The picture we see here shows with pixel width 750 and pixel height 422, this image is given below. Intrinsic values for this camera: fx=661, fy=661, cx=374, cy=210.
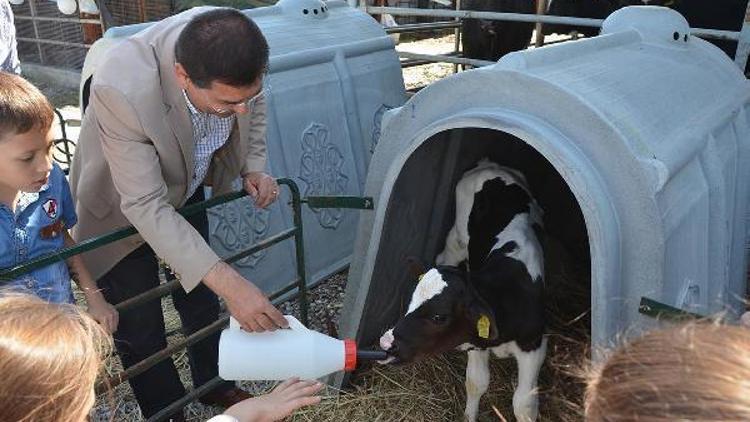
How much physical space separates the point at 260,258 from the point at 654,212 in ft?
7.74

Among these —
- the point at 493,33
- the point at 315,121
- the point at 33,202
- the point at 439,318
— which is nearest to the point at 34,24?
the point at 493,33

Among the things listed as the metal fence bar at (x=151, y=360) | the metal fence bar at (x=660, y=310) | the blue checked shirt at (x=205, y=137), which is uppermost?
the blue checked shirt at (x=205, y=137)

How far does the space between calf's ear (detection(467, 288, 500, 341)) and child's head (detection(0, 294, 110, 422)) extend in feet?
4.98

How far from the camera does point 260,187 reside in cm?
260

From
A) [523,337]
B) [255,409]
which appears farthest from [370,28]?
[255,409]

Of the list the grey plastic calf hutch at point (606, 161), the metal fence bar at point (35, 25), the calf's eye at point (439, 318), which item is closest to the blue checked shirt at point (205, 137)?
the grey plastic calf hutch at point (606, 161)

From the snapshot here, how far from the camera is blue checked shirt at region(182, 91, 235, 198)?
232 cm

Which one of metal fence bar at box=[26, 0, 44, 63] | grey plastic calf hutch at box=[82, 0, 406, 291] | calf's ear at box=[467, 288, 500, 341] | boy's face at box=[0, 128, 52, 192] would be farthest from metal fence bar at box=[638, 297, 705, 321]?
metal fence bar at box=[26, 0, 44, 63]

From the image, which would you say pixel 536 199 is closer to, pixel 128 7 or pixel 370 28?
pixel 370 28

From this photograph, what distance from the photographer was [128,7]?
11.2m

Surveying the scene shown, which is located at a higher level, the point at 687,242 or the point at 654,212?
the point at 654,212

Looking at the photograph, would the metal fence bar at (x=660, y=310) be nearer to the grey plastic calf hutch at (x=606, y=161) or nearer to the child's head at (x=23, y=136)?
the grey plastic calf hutch at (x=606, y=161)

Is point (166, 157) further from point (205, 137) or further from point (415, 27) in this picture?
point (415, 27)

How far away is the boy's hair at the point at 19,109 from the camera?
1.82 m
